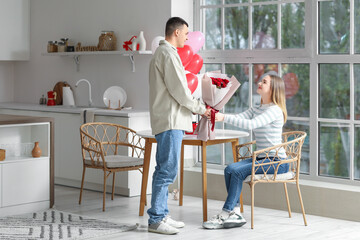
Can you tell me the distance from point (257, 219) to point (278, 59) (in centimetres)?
149

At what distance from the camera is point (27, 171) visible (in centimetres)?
528

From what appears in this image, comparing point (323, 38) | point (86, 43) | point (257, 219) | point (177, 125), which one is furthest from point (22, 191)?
point (323, 38)

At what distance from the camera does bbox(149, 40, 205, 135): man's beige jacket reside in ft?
14.7

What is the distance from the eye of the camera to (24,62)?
7953 mm

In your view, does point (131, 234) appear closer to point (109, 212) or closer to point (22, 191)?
point (109, 212)

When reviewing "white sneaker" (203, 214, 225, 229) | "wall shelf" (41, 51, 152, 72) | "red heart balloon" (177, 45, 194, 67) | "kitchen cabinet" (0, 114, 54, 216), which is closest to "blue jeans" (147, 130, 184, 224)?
"white sneaker" (203, 214, 225, 229)

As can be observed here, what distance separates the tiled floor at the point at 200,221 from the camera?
4562 millimetres

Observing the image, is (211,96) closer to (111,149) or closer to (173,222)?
(173,222)

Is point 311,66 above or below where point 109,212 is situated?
above

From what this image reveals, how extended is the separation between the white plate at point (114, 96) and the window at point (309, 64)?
110 cm

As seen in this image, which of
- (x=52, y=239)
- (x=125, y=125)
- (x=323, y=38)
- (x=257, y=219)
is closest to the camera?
(x=52, y=239)

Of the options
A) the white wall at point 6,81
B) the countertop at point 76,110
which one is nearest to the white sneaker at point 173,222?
the countertop at point 76,110

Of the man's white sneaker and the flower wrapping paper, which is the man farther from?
the man's white sneaker

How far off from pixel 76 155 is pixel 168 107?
2.32m
